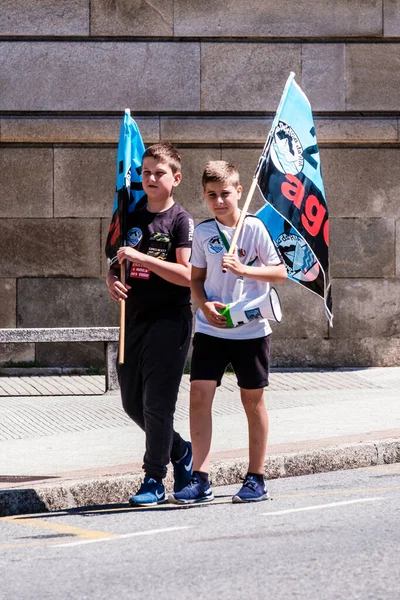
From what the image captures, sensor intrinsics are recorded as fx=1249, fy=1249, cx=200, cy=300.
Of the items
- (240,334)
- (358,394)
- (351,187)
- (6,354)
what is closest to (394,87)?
(351,187)

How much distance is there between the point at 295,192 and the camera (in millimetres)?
6836

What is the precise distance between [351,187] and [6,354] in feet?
12.4

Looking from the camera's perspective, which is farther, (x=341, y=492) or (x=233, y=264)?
(x=341, y=492)

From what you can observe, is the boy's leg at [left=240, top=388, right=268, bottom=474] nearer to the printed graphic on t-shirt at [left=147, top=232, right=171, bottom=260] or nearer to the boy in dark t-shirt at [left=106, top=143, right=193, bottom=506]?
the boy in dark t-shirt at [left=106, top=143, right=193, bottom=506]

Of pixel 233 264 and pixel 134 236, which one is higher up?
pixel 134 236

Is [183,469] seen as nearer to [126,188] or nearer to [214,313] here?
[214,313]

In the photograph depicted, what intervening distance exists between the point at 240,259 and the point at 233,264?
233 mm

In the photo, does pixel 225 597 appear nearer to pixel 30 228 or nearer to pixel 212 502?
pixel 212 502

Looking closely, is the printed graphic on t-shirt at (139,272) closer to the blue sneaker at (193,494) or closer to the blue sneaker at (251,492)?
the blue sneaker at (193,494)

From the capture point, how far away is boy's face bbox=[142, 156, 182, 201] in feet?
21.2

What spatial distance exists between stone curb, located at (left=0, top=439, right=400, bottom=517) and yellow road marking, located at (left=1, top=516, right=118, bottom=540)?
136 millimetres

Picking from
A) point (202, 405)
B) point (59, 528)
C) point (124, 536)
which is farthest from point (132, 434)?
point (124, 536)

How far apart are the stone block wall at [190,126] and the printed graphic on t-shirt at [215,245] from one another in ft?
19.4

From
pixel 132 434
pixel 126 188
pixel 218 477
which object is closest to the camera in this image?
pixel 126 188
